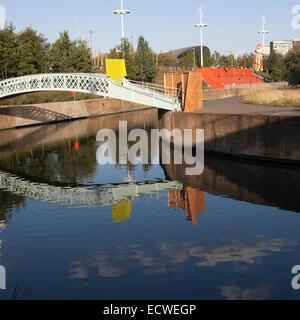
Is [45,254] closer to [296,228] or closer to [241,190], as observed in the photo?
[296,228]

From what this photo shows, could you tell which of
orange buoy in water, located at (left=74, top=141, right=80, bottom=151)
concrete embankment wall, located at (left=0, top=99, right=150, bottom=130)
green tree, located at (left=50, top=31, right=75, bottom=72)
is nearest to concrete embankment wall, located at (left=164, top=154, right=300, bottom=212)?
orange buoy in water, located at (left=74, top=141, right=80, bottom=151)

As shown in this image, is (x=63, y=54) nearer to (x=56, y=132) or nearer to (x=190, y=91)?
(x=56, y=132)

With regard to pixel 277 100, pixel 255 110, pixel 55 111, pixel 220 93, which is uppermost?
pixel 220 93

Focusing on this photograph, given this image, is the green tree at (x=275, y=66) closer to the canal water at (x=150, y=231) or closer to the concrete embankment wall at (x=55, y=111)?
the concrete embankment wall at (x=55, y=111)

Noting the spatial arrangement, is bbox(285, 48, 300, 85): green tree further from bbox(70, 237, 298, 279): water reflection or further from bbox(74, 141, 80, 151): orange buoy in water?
bbox(70, 237, 298, 279): water reflection

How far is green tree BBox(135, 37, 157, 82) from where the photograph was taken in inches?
3819

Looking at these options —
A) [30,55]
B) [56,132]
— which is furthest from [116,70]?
[30,55]

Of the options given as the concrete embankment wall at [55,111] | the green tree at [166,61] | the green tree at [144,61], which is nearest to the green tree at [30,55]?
the concrete embankment wall at [55,111]

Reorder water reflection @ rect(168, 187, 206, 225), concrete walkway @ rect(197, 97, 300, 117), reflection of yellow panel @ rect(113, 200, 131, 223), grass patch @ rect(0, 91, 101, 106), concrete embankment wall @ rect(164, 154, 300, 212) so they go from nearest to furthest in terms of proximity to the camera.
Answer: reflection of yellow panel @ rect(113, 200, 131, 223)
water reflection @ rect(168, 187, 206, 225)
concrete embankment wall @ rect(164, 154, 300, 212)
concrete walkway @ rect(197, 97, 300, 117)
grass patch @ rect(0, 91, 101, 106)

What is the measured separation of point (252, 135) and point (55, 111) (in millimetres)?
36742

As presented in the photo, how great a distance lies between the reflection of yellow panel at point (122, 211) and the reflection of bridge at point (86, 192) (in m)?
0.45

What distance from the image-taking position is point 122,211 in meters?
19.7

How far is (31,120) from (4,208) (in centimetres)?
3636

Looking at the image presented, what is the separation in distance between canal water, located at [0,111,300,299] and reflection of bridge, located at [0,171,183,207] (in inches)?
2.0
